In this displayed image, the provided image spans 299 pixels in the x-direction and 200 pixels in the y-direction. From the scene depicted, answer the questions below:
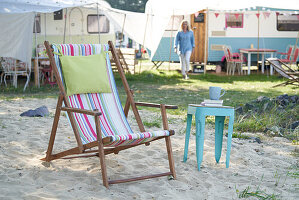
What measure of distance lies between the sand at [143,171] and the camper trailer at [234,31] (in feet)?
31.3

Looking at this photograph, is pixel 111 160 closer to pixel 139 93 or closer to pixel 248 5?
pixel 139 93

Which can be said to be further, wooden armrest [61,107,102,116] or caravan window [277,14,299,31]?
caravan window [277,14,299,31]

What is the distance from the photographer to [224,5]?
13.2 metres

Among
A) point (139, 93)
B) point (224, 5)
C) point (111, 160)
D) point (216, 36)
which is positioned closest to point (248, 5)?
point (224, 5)

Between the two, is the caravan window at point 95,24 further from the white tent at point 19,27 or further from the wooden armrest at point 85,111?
the wooden armrest at point 85,111

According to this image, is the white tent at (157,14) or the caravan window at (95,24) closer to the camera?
the white tent at (157,14)

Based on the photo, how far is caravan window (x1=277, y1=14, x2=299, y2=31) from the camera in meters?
14.6

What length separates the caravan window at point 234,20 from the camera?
14250 mm

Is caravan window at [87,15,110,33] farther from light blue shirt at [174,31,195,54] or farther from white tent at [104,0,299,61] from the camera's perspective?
light blue shirt at [174,31,195,54]

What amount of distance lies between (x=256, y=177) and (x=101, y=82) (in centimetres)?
160

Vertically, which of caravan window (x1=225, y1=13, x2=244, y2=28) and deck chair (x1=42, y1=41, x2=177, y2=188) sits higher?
caravan window (x1=225, y1=13, x2=244, y2=28)

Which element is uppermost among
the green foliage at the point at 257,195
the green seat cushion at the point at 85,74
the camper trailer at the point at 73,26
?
the camper trailer at the point at 73,26

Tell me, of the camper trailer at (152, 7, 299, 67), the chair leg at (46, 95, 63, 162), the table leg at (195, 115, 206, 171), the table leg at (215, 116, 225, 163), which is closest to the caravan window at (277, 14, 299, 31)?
the camper trailer at (152, 7, 299, 67)

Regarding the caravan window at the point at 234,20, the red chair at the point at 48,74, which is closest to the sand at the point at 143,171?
the red chair at the point at 48,74
